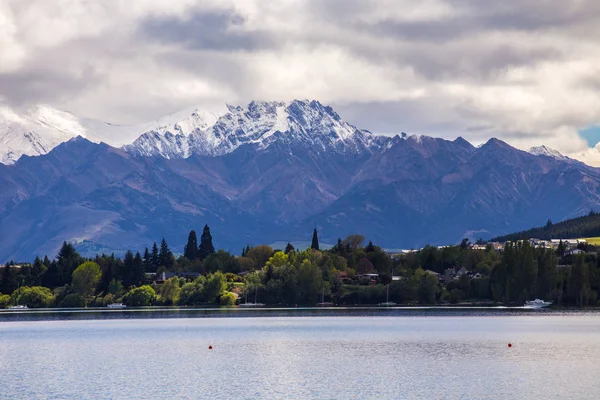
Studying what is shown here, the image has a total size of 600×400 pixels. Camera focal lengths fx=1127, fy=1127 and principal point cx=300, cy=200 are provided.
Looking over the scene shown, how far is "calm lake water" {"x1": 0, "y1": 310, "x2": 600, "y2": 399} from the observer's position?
288ft

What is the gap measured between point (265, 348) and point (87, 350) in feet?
67.8

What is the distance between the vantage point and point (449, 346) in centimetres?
12238

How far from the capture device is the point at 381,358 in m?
111

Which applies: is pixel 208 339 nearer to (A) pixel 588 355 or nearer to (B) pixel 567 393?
(A) pixel 588 355

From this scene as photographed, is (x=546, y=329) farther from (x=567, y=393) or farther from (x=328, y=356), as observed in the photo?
(x=567, y=393)

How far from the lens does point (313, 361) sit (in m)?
109

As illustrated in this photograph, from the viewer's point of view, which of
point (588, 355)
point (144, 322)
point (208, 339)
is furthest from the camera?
point (144, 322)

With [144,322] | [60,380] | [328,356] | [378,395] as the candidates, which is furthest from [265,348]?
[144,322]

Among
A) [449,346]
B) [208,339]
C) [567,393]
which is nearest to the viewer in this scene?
[567,393]

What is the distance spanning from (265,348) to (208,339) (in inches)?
Answer: 733

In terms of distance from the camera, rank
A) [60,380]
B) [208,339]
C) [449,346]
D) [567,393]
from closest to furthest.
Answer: [567,393] → [60,380] → [449,346] → [208,339]

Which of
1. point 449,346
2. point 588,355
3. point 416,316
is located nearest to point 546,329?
point 449,346

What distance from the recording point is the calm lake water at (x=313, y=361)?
87.8 meters

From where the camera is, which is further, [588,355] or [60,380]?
[588,355]
